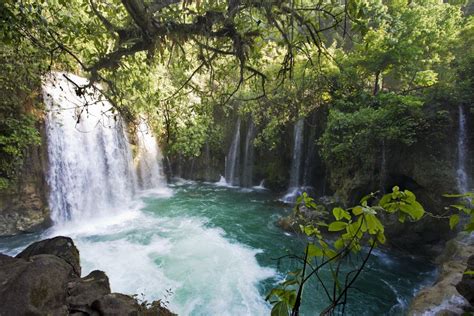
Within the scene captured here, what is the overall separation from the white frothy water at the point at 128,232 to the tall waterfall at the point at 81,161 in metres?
0.03

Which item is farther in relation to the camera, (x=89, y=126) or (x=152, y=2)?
(x=89, y=126)

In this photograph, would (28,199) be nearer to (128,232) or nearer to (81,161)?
(81,161)

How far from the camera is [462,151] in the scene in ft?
24.7

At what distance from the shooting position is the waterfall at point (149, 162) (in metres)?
14.1

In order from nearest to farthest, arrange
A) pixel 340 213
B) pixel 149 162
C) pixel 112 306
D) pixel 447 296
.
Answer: pixel 340 213 < pixel 112 306 < pixel 447 296 < pixel 149 162

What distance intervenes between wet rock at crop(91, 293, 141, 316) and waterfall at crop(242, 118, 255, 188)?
11398 millimetres

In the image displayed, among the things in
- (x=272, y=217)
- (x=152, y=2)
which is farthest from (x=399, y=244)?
(x=152, y=2)

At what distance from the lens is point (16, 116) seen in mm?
8312

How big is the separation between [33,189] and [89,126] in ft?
10.6

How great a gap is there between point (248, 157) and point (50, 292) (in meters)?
12.1

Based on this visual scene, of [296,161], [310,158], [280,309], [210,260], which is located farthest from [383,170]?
[280,309]

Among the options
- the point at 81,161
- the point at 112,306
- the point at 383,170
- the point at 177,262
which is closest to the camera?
the point at 112,306

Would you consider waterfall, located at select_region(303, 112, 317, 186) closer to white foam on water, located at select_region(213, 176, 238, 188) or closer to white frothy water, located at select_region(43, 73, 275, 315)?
white foam on water, located at select_region(213, 176, 238, 188)

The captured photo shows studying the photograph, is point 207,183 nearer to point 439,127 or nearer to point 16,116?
point 16,116
